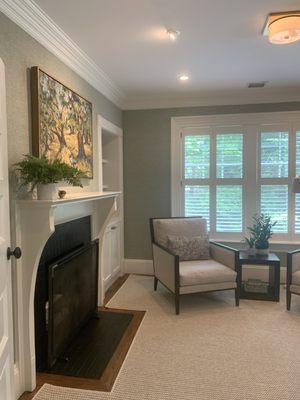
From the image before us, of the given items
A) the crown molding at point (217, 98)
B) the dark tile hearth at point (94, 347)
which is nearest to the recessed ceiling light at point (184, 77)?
the crown molding at point (217, 98)

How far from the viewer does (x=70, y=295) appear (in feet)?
8.43

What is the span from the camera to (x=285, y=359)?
2.38 m

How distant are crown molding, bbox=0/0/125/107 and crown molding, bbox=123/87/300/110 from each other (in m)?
0.84

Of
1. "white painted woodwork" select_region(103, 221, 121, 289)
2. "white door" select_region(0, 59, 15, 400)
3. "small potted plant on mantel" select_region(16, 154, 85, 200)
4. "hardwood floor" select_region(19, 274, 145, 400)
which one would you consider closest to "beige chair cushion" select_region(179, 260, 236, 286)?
"hardwood floor" select_region(19, 274, 145, 400)

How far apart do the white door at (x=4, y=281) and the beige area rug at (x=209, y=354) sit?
443 millimetres

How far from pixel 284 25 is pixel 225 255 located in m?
2.32

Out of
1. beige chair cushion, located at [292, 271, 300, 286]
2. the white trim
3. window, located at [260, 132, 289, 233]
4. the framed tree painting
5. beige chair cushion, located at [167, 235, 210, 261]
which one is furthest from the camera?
the white trim

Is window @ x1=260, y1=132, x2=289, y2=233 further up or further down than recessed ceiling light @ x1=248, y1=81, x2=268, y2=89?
further down

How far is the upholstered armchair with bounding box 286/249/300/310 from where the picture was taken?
3174mm

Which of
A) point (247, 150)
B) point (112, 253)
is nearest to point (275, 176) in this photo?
point (247, 150)

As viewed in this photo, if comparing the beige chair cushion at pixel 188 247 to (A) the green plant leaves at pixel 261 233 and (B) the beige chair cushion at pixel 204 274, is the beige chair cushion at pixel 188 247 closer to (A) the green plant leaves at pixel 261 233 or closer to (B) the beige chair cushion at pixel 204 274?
(B) the beige chair cushion at pixel 204 274

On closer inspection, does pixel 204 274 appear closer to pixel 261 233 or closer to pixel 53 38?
pixel 261 233

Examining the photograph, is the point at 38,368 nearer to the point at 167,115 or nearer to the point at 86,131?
the point at 86,131

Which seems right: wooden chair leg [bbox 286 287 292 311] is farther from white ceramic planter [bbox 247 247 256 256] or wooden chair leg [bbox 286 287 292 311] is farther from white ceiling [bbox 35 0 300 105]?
white ceiling [bbox 35 0 300 105]
